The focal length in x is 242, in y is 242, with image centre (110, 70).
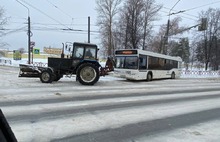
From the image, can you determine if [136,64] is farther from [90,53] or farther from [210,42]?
[210,42]

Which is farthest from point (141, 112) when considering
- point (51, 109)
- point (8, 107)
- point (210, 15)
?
point (210, 15)

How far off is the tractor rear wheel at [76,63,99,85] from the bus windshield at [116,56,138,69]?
20.3ft

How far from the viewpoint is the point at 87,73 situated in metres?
15.5

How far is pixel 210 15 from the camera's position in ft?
193

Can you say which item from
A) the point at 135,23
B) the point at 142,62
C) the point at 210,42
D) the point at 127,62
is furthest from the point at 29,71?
the point at 210,42

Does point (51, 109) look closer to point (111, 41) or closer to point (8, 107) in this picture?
point (8, 107)

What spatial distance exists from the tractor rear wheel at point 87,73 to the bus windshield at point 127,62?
620 cm

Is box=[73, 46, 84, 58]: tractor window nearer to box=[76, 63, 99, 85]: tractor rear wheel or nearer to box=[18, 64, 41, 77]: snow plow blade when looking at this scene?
box=[76, 63, 99, 85]: tractor rear wheel

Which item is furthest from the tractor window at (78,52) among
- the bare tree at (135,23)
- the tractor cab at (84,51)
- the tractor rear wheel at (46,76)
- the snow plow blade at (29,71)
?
the bare tree at (135,23)

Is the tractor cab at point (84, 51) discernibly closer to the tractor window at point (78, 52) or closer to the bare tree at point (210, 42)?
the tractor window at point (78, 52)

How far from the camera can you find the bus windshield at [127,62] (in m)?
21.1

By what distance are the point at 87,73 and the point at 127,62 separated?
669 cm

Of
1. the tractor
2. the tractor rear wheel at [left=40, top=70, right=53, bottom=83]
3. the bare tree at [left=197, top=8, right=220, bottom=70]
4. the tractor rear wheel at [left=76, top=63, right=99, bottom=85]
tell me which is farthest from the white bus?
the bare tree at [left=197, top=8, right=220, bottom=70]

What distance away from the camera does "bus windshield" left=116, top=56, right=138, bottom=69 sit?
21.1m
